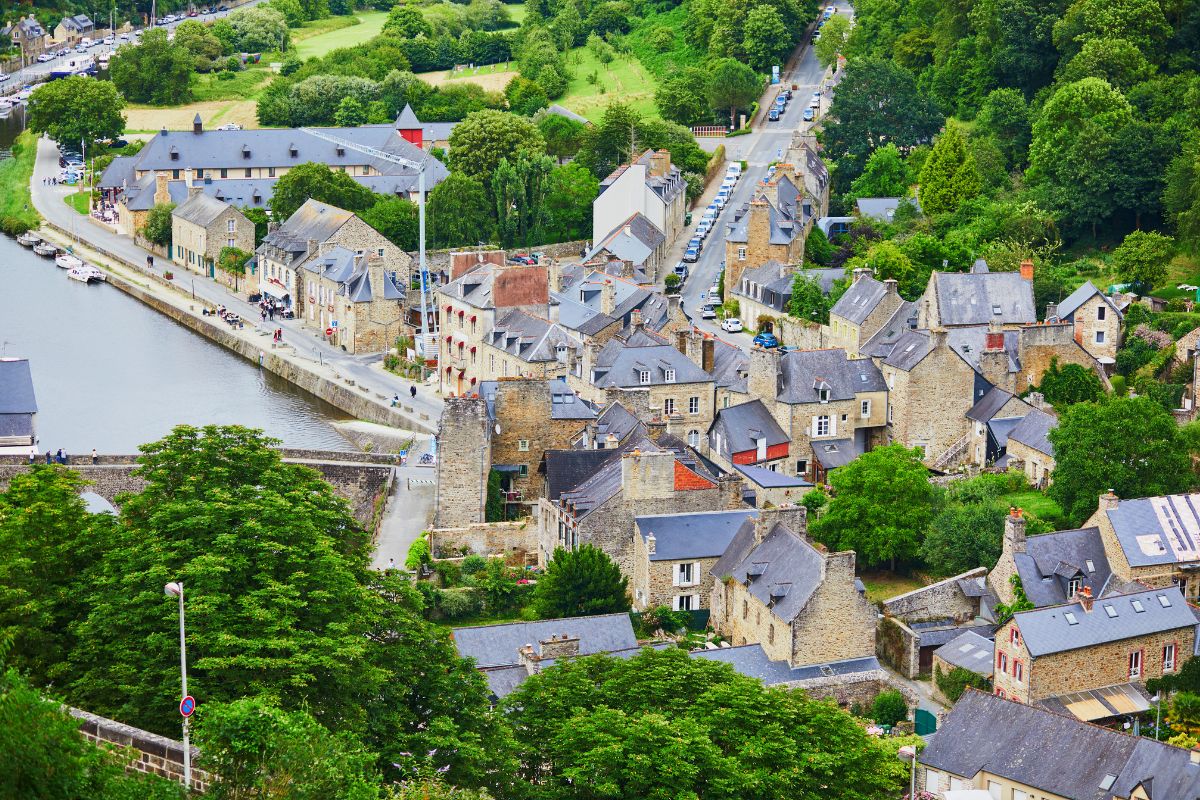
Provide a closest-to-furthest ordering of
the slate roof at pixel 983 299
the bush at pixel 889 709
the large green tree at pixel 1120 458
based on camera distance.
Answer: the bush at pixel 889 709, the large green tree at pixel 1120 458, the slate roof at pixel 983 299

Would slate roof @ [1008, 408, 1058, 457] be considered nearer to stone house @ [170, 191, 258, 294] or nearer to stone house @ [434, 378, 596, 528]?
stone house @ [434, 378, 596, 528]

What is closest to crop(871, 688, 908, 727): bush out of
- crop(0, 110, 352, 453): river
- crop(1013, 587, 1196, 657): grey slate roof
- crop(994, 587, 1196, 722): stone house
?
crop(994, 587, 1196, 722): stone house

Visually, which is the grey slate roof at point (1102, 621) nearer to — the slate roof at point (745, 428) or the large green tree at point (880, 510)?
the large green tree at point (880, 510)

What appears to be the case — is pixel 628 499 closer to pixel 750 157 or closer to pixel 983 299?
pixel 983 299

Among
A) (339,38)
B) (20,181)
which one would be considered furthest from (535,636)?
(339,38)

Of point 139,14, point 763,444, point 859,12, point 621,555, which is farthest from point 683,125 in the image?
point 139,14

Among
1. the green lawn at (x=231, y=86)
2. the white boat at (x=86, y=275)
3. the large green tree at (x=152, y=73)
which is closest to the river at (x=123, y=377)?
the white boat at (x=86, y=275)

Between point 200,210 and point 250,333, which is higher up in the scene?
point 200,210
